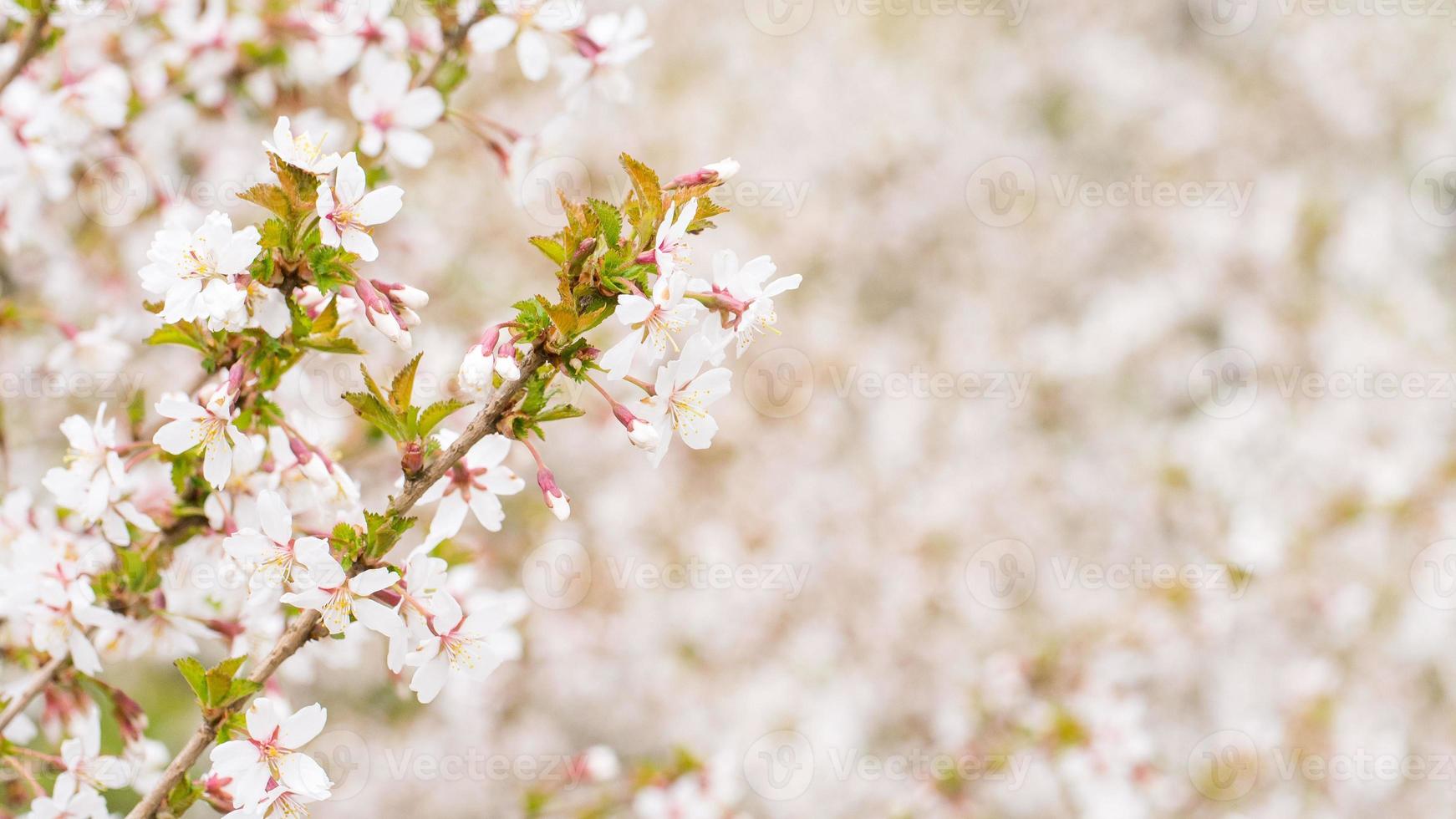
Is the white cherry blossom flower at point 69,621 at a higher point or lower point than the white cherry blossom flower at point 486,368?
lower

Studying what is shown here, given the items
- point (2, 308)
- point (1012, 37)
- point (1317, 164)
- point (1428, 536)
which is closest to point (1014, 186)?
point (1012, 37)

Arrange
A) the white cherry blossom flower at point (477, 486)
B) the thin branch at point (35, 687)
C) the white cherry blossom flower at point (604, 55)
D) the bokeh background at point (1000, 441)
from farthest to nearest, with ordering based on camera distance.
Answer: the bokeh background at point (1000, 441), the white cherry blossom flower at point (604, 55), the thin branch at point (35, 687), the white cherry blossom flower at point (477, 486)

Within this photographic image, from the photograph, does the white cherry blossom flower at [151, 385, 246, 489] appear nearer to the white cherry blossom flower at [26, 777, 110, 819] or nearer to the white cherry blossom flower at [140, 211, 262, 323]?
the white cherry blossom flower at [140, 211, 262, 323]

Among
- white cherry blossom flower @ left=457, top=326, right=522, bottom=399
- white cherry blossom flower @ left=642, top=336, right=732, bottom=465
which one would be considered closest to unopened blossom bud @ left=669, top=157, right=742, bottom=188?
white cherry blossom flower @ left=642, top=336, right=732, bottom=465

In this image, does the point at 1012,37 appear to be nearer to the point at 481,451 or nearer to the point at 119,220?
the point at 119,220

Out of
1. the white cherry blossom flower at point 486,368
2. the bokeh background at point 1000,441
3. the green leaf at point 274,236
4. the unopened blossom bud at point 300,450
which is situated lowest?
the bokeh background at point 1000,441

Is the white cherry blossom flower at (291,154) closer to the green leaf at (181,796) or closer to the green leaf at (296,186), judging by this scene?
the green leaf at (296,186)

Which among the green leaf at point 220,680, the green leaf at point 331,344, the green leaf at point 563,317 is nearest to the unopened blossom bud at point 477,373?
the green leaf at point 563,317

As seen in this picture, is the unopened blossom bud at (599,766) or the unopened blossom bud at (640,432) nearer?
the unopened blossom bud at (640,432)
